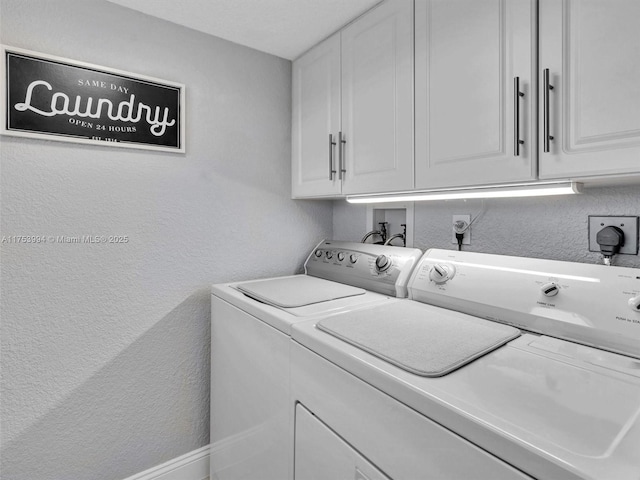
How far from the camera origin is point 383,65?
4.49 ft

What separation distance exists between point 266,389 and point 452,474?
73 cm

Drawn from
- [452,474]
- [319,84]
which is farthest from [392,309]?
[319,84]

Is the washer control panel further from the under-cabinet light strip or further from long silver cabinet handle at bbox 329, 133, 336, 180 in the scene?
long silver cabinet handle at bbox 329, 133, 336, 180

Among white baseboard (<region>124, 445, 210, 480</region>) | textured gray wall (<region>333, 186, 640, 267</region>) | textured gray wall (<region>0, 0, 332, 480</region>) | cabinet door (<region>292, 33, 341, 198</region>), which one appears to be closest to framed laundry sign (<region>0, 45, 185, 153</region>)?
textured gray wall (<region>0, 0, 332, 480</region>)

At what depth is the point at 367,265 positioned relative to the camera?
5.25 ft

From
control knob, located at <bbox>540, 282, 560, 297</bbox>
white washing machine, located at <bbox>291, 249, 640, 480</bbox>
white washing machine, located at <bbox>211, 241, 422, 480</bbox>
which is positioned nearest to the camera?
white washing machine, located at <bbox>291, 249, 640, 480</bbox>

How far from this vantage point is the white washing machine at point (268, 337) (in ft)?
3.80

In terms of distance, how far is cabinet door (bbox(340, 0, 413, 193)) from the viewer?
1.29 meters

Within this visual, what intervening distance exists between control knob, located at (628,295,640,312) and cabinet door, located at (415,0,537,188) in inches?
15.7

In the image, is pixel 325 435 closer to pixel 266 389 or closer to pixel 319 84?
pixel 266 389

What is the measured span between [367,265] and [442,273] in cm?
39

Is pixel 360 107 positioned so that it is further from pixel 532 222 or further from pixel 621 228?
pixel 621 228

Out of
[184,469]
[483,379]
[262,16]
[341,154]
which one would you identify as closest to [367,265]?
[341,154]

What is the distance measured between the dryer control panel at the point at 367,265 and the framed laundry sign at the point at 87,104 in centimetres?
90
